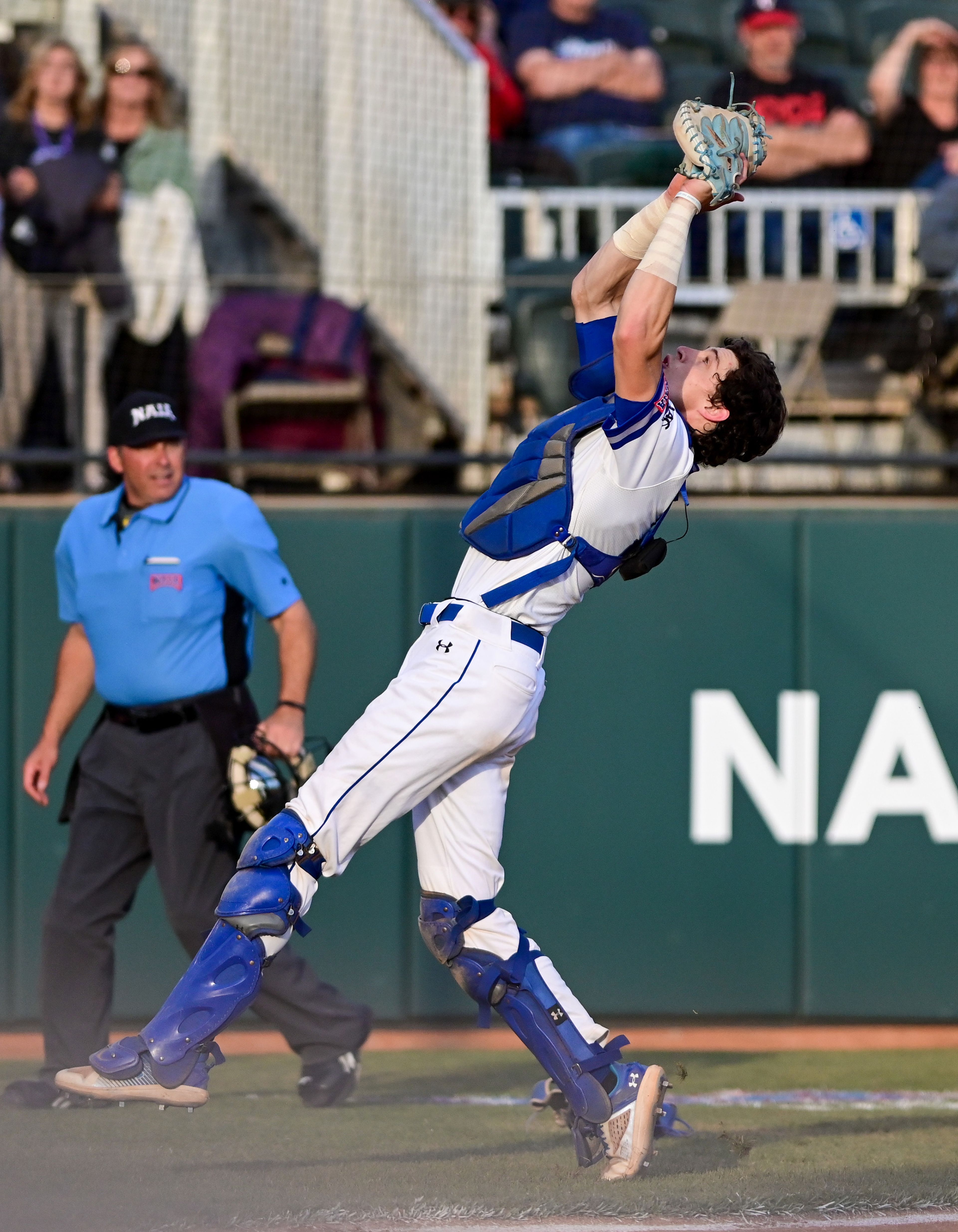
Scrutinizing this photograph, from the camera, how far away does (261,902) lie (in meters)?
3.89

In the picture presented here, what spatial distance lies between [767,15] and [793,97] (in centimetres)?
58

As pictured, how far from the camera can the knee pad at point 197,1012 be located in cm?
388

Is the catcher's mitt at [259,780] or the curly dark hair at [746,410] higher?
the curly dark hair at [746,410]

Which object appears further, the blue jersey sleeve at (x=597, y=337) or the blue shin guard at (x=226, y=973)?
the blue jersey sleeve at (x=597, y=337)

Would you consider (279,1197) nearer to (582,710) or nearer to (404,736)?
(404,736)

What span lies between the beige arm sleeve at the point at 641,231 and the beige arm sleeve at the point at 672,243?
0.29 ft

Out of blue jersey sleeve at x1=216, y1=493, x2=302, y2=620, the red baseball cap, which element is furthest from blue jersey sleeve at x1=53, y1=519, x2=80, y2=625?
the red baseball cap

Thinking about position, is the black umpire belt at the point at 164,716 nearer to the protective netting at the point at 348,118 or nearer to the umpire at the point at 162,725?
the umpire at the point at 162,725

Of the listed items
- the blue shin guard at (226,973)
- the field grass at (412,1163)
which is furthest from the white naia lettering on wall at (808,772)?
the blue shin guard at (226,973)

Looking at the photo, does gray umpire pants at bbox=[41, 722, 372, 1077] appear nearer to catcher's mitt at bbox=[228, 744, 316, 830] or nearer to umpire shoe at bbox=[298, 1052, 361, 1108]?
umpire shoe at bbox=[298, 1052, 361, 1108]

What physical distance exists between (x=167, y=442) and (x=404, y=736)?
1.64m

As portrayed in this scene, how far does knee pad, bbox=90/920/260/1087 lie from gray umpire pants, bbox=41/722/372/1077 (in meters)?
1.27

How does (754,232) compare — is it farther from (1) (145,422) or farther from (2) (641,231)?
(2) (641,231)

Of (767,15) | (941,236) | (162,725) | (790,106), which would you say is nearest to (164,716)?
(162,725)
